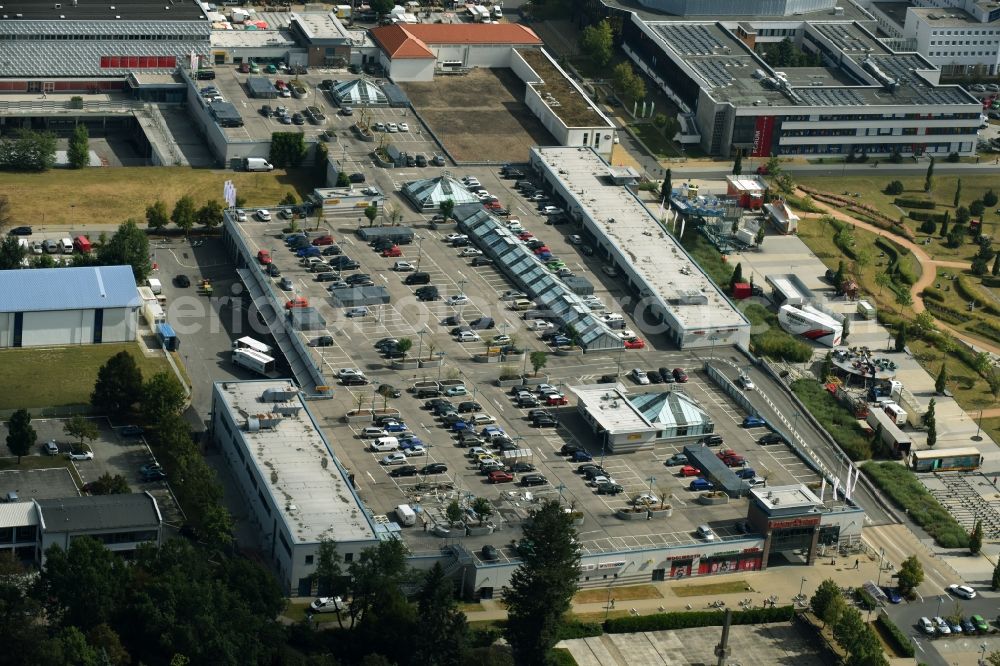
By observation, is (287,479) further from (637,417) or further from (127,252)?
(127,252)

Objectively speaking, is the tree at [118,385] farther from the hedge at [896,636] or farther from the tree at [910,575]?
the tree at [910,575]

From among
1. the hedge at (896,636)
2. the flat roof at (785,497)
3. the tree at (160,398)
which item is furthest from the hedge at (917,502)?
the tree at (160,398)

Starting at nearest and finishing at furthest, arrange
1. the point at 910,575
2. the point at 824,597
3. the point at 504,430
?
the point at 824,597 < the point at 910,575 < the point at 504,430

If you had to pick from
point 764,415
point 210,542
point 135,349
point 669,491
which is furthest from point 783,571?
point 135,349

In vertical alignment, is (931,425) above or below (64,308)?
below


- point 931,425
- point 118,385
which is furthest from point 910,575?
point 118,385
